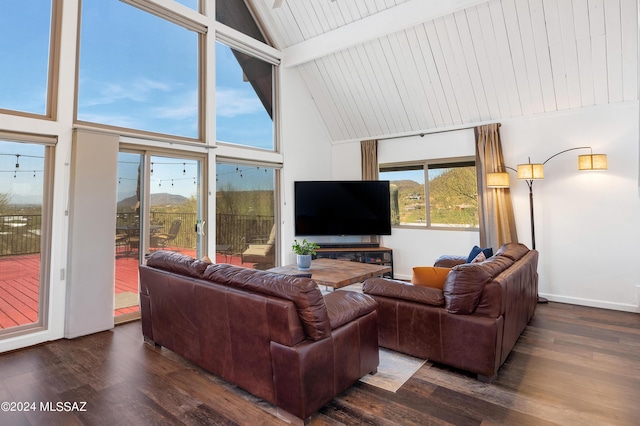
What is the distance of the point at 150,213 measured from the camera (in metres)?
3.99

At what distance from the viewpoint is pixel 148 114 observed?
160 inches

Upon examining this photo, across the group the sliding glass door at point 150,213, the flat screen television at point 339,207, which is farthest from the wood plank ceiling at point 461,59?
the sliding glass door at point 150,213

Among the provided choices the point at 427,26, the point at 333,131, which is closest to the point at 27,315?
the point at 333,131

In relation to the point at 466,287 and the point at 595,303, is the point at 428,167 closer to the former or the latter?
the point at 595,303

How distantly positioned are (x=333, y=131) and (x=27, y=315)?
17.5ft

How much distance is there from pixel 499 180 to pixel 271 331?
157 inches

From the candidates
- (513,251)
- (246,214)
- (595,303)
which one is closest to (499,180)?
(513,251)

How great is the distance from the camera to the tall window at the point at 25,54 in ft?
10.3

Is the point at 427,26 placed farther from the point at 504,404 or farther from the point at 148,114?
the point at 504,404

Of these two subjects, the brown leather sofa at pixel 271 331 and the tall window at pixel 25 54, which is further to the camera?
the tall window at pixel 25 54

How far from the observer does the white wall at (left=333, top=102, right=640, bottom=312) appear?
402 centimetres

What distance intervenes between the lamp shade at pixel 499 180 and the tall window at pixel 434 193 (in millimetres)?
610

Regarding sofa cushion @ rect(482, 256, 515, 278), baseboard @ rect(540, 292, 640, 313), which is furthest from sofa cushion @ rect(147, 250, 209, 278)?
baseboard @ rect(540, 292, 640, 313)

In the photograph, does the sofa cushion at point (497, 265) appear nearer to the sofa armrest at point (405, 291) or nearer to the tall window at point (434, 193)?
the sofa armrest at point (405, 291)
